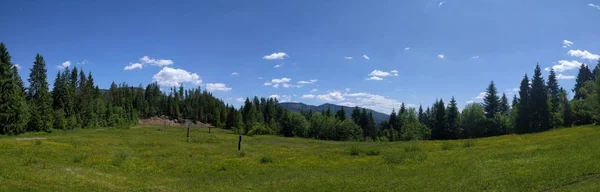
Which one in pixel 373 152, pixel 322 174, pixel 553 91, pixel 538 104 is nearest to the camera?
pixel 322 174

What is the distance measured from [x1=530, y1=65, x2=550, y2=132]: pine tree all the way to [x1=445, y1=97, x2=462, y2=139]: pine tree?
26036mm

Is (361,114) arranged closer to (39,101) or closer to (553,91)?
(553,91)

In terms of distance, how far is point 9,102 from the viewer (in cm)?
7762

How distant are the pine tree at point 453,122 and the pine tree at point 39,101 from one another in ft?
362

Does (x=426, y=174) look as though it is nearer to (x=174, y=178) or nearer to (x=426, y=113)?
(x=174, y=178)

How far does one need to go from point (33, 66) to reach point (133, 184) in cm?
11451

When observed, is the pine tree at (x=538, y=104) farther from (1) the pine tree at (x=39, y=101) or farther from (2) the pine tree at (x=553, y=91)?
(1) the pine tree at (x=39, y=101)

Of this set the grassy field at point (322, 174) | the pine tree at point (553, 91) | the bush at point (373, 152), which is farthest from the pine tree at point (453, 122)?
the grassy field at point (322, 174)

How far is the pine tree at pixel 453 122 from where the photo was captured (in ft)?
393

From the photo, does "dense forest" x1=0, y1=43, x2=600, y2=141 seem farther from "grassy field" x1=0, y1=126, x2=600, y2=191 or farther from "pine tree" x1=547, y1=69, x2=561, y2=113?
"grassy field" x1=0, y1=126, x2=600, y2=191

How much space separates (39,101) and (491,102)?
125380 mm

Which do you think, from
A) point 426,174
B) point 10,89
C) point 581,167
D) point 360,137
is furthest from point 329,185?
point 360,137

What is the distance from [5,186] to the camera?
59.4 feet

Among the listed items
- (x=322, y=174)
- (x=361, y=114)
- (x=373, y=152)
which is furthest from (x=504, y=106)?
(x=322, y=174)
